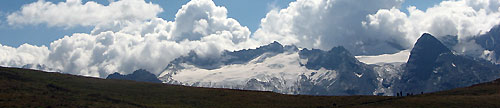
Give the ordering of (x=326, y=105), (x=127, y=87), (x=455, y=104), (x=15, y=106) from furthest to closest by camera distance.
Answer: (x=127, y=87)
(x=326, y=105)
(x=455, y=104)
(x=15, y=106)

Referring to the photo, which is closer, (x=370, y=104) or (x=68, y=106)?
(x=68, y=106)

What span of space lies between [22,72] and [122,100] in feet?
168

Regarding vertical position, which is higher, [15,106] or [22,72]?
[22,72]

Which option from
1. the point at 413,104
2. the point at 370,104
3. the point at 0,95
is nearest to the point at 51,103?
the point at 0,95

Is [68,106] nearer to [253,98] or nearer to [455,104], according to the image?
[253,98]

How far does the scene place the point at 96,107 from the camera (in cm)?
13000

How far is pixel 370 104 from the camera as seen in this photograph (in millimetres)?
149625

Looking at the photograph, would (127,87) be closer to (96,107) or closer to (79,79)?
(79,79)

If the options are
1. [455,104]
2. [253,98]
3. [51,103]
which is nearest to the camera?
[51,103]

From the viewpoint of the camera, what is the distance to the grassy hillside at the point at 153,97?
138 meters

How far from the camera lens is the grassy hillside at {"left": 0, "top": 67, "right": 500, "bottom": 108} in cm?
13812

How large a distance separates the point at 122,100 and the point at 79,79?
42255 millimetres

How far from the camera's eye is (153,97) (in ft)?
528

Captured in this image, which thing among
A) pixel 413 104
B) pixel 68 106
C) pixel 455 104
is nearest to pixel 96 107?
pixel 68 106
